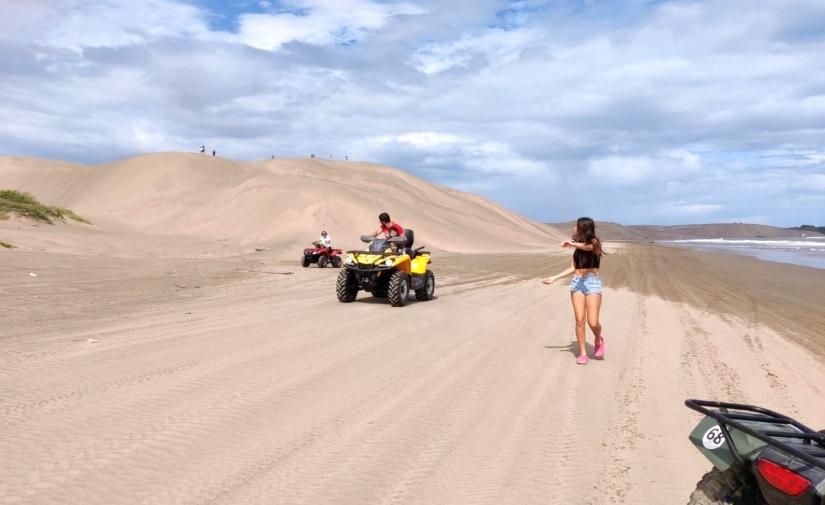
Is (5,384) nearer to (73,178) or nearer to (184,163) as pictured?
(184,163)

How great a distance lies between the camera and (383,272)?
42.7 feet

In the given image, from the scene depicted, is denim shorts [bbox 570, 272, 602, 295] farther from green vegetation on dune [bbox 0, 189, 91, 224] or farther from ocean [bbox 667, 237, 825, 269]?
ocean [bbox 667, 237, 825, 269]

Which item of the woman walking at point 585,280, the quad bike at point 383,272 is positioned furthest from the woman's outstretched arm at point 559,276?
the quad bike at point 383,272

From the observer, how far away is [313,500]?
366 centimetres

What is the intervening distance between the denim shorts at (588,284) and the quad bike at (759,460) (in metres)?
4.60

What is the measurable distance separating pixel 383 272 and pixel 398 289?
2.48 ft

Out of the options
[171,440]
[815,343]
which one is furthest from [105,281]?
[815,343]

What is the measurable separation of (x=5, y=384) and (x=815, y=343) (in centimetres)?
1077

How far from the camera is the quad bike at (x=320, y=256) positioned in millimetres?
23062

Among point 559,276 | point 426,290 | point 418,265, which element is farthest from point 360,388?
point 426,290

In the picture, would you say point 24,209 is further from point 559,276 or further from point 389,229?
point 559,276

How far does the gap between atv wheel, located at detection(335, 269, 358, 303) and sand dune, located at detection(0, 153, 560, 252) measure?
79.6 feet

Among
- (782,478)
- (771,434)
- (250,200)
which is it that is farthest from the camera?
(250,200)

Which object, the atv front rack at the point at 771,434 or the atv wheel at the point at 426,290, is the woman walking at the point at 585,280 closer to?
the atv front rack at the point at 771,434
